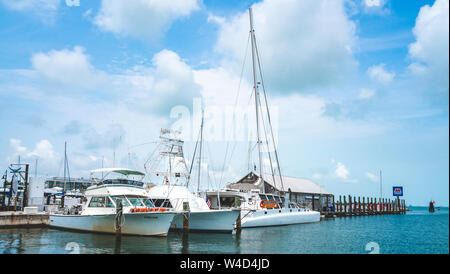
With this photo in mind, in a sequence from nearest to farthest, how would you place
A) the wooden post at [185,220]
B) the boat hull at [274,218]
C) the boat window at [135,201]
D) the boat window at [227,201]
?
the wooden post at [185,220] < the boat window at [135,201] < the boat hull at [274,218] < the boat window at [227,201]

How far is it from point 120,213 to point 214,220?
816 cm

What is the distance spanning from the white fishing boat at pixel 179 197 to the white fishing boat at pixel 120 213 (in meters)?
2.33

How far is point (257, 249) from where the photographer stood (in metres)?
22.5

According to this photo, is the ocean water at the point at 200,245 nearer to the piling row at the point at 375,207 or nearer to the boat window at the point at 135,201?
the boat window at the point at 135,201

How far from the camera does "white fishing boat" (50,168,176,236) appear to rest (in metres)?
24.6

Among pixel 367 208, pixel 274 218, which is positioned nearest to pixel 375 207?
pixel 367 208

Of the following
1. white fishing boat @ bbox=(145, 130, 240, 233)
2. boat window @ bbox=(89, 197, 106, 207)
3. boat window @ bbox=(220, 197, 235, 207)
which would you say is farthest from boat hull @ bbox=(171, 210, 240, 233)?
boat window @ bbox=(220, 197, 235, 207)

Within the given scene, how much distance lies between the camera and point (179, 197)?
31.7 metres

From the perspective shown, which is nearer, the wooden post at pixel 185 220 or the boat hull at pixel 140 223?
the boat hull at pixel 140 223

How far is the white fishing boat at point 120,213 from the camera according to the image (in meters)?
24.6

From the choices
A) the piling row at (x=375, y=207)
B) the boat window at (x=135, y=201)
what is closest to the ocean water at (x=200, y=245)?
the boat window at (x=135, y=201)

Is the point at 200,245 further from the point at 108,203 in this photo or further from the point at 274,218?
the point at 274,218
